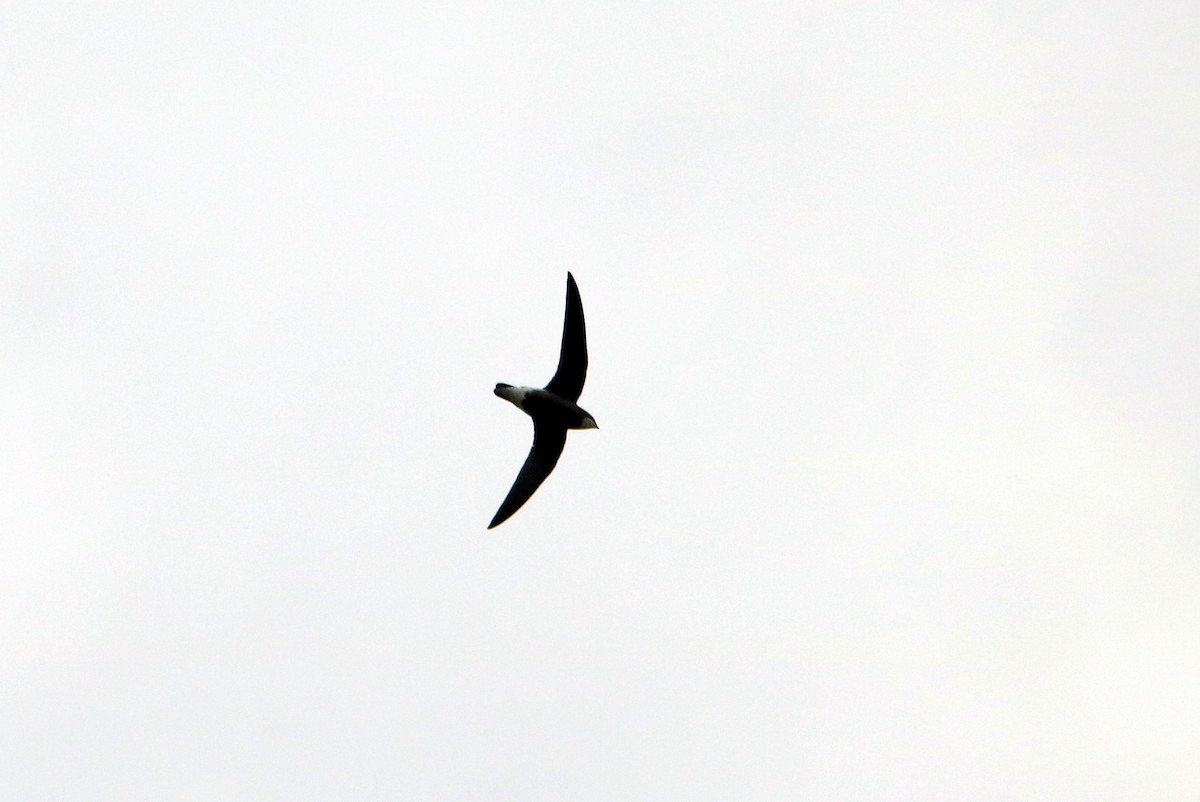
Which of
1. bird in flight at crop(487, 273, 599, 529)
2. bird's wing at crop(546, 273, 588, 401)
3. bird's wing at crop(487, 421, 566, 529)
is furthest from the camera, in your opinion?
bird's wing at crop(487, 421, 566, 529)

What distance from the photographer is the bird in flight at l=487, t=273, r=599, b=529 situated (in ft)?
84.9

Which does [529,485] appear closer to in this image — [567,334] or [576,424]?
[576,424]

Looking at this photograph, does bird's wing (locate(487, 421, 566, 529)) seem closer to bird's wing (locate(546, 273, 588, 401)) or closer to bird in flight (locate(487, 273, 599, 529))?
bird in flight (locate(487, 273, 599, 529))

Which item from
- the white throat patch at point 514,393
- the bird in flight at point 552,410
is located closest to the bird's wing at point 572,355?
the bird in flight at point 552,410

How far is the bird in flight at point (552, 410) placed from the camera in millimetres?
25891

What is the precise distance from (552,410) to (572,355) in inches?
52.9

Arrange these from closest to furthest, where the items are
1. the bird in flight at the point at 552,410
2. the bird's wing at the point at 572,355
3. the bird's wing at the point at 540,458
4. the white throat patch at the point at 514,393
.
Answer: the bird's wing at the point at 572,355, the bird in flight at the point at 552,410, the white throat patch at the point at 514,393, the bird's wing at the point at 540,458

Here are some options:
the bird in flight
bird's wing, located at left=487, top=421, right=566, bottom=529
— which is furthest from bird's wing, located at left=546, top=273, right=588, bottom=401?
bird's wing, located at left=487, top=421, right=566, bottom=529

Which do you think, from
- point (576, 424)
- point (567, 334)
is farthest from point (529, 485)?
point (567, 334)

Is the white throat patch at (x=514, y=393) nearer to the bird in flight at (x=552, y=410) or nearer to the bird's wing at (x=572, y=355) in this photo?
the bird in flight at (x=552, y=410)

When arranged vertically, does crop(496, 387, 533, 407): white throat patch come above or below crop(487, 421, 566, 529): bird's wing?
above

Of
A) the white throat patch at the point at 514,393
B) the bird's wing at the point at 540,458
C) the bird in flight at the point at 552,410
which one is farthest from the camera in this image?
the bird's wing at the point at 540,458

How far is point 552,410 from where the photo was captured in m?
26.2

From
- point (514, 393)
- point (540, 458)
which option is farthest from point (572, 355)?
point (540, 458)
